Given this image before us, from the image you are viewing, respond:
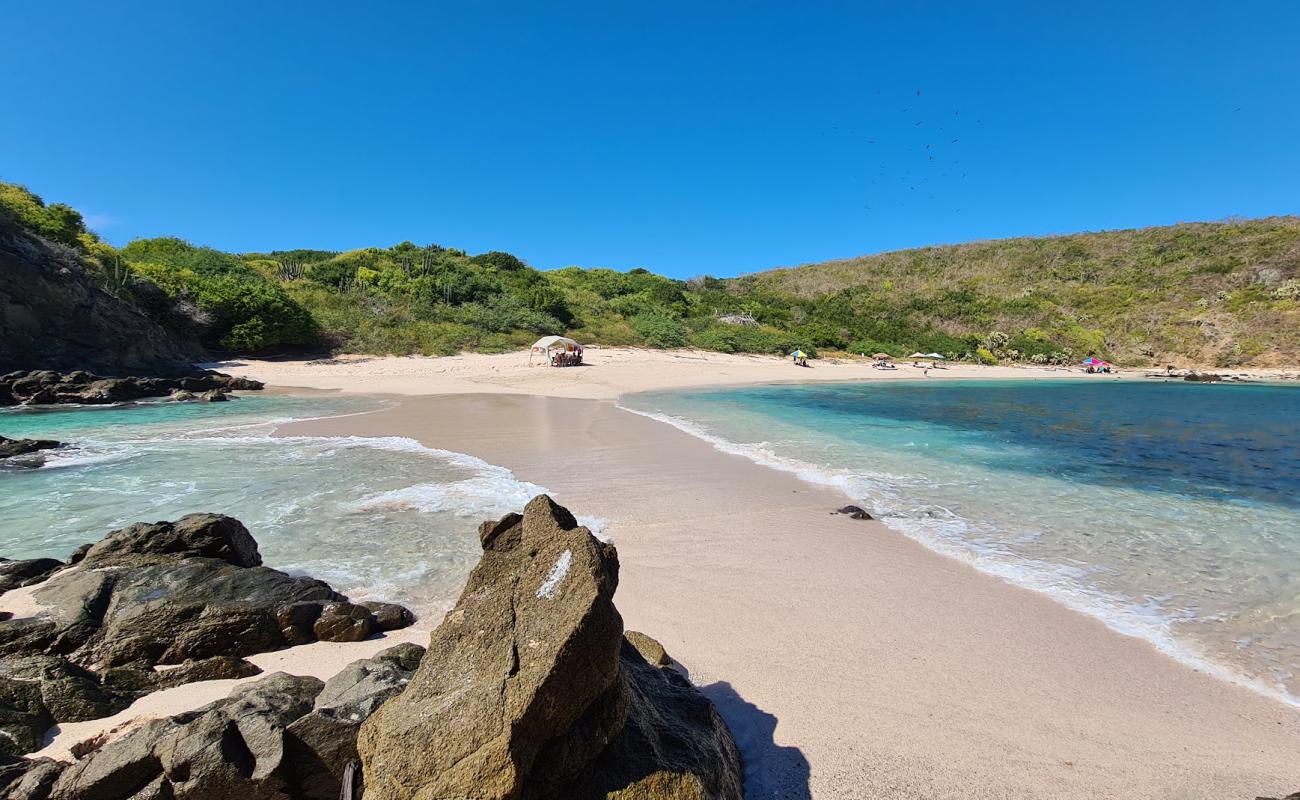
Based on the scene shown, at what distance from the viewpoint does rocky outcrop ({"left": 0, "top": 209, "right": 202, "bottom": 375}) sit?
64.1ft

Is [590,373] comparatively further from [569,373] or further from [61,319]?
[61,319]

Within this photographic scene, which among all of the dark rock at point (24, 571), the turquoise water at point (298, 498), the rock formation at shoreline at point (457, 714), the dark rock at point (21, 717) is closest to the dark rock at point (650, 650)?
the rock formation at shoreline at point (457, 714)

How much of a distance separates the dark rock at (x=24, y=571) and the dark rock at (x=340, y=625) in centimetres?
260

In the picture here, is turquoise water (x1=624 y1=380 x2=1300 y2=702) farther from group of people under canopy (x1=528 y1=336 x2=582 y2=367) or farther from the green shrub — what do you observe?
the green shrub

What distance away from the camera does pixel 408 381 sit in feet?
78.0

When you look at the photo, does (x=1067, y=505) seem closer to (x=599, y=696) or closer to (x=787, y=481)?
(x=787, y=481)

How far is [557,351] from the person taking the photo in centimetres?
2803

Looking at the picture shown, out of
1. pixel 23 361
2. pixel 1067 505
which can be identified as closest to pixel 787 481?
pixel 1067 505

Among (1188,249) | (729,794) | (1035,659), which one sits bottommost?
(1035,659)

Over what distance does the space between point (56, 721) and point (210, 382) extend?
22.6m

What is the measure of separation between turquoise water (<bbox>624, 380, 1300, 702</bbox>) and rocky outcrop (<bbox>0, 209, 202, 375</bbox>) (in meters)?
20.5

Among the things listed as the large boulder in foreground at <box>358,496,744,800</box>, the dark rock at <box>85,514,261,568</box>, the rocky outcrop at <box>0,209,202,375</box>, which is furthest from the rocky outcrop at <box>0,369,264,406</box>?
the large boulder in foreground at <box>358,496,744,800</box>

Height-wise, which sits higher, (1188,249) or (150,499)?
(1188,249)

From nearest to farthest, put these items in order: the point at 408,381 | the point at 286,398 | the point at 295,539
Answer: the point at 295,539
the point at 286,398
the point at 408,381
